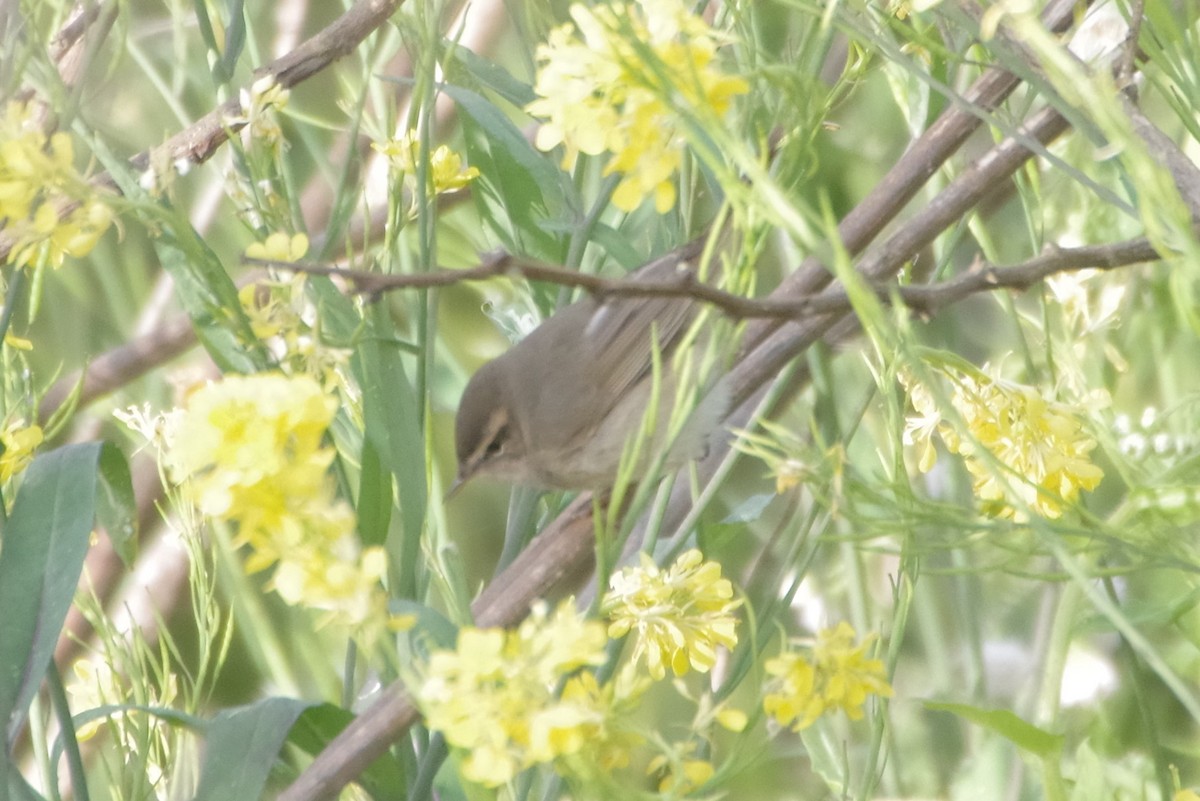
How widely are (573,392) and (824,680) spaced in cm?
163

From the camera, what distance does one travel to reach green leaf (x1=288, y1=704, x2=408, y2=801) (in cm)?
113

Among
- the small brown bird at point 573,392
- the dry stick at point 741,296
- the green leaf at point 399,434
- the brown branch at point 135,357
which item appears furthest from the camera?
the brown branch at point 135,357

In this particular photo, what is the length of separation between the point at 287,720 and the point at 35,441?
13.1 inches

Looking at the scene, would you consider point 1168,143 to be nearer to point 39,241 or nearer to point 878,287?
point 878,287

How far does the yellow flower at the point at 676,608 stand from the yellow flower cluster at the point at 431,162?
1.45ft

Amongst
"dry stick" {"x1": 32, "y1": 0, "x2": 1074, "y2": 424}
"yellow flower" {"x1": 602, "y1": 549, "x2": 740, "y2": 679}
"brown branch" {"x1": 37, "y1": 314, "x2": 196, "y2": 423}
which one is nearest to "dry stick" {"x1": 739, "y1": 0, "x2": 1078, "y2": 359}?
"dry stick" {"x1": 32, "y1": 0, "x2": 1074, "y2": 424}

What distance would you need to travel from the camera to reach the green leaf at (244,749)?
1.06m

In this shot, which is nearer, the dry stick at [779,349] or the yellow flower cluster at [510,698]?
the yellow flower cluster at [510,698]

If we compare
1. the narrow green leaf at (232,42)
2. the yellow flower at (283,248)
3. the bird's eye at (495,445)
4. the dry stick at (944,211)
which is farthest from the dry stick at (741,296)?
the bird's eye at (495,445)

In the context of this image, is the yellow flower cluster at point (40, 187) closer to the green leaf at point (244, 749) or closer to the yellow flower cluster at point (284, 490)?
the yellow flower cluster at point (284, 490)

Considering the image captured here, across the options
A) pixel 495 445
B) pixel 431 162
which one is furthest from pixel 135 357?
pixel 431 162

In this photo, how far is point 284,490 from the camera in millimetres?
719

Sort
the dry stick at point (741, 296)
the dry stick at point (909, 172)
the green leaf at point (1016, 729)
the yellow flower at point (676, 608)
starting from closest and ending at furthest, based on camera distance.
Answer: the dry stick at point (741, 296)
the green leaf at point (1016, 729)
the yellow flower at point (676, 608)
the dry stick at point (909, 172)

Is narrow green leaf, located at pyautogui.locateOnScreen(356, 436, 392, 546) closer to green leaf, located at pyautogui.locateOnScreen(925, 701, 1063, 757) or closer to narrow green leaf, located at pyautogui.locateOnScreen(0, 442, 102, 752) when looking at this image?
narrow green leaf, located at pyautogui.locateOnScreen(0, 442, 102, 752)
